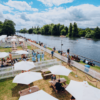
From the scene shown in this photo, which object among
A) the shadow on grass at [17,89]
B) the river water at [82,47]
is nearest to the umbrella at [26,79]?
the shadow on grass at [17,89]

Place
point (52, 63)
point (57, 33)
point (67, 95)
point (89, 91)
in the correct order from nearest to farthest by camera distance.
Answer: point (89, 91), point (67, 95), point (52, 63), point (57, 33)

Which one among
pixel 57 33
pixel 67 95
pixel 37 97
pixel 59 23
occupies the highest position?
pixel 59 23

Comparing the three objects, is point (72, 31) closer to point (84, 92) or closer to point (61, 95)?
point (61, 95)

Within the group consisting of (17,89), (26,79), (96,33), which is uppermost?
(96,33)

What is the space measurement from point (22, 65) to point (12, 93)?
→ 2.38m

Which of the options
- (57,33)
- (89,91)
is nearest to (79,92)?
(89,91)

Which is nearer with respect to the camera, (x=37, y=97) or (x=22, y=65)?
(x=37, y=97)

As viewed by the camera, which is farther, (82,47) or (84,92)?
(82,47)

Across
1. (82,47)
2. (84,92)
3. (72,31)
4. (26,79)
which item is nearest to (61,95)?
(84,92)

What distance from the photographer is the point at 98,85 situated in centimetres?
769

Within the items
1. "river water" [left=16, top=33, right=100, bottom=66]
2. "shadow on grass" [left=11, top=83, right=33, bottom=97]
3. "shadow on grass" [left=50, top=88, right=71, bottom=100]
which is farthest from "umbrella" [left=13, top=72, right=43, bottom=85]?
"river water" [left=16, top=33, right=100, bottom=66]

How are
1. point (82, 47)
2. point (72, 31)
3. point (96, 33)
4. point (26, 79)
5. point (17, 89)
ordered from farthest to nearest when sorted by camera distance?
Result: 1. point (72, 31)
2. point (96, 33)
3. point (82, 47)
4. point (17, 89)
5. point (26, 79)

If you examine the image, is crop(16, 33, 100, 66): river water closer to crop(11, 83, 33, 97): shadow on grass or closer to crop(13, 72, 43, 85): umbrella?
crop(11, 83, 33, 97): shadow on grass

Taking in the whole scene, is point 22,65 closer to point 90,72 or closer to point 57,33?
point 90,72
